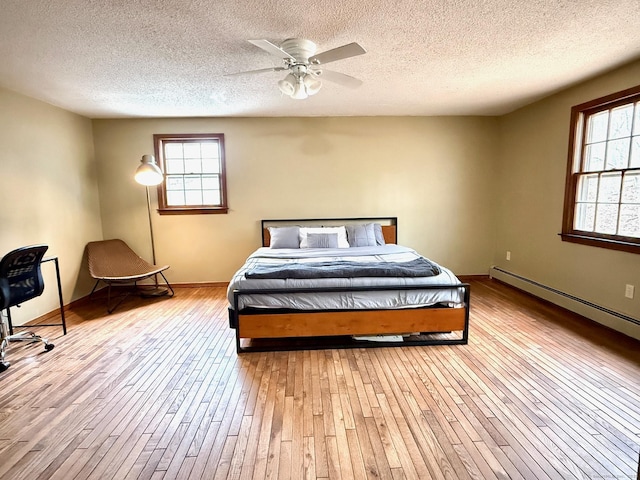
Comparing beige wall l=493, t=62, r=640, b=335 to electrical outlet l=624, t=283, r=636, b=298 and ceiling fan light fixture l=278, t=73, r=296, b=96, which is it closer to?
electrical outlet l=624, t=283, r=636, b=298

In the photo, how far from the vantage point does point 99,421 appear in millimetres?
1869

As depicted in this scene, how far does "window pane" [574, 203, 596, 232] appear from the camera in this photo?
3262 millimetres

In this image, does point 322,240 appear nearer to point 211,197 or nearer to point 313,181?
point 313,181

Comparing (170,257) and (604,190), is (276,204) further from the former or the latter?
(604,190)

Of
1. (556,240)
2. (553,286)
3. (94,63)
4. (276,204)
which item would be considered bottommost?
(553,286)

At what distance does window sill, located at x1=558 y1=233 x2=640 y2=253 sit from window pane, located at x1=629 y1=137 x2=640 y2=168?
709mm

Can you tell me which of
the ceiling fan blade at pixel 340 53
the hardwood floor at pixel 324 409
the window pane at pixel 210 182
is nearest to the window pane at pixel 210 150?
the window pane at pixel 210 182

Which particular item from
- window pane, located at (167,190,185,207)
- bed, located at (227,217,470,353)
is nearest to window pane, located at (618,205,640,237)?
bed, located at (227,217,470,353)

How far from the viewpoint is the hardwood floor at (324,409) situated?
1543mm

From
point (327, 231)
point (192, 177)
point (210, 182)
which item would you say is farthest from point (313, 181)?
point (192, 177)

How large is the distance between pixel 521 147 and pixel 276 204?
351 cm

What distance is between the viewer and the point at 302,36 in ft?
7.16

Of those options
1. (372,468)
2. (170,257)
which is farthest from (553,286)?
(170,257)

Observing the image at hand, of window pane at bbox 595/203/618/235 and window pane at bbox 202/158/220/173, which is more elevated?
window pane at bbox 202/158/220/173
